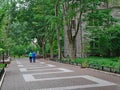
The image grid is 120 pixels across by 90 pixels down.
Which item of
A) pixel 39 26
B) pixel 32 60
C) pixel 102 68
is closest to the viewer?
pixel 102 68

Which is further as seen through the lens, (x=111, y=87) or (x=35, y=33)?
(x=35, y=33)

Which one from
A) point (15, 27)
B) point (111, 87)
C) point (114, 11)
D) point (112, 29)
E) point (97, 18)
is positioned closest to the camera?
point (111, 87)

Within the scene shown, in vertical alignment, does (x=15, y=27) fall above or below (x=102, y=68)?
above

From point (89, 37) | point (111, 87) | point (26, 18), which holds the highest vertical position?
point (26, 18)

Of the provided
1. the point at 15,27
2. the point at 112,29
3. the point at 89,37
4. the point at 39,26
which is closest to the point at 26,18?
the point at 39,26

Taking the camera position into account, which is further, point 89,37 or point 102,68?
point 89,37

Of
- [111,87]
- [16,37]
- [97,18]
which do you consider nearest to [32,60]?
[97,18]

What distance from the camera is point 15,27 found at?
56.7 meters

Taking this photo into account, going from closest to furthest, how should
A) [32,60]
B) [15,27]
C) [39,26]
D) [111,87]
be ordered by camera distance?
[111,87] < [32,60] < [39,26] < [15,27]

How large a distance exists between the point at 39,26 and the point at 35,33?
2.56m

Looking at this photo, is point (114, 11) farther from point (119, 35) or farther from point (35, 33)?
point (35, 33)

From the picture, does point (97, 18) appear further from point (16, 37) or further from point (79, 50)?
point (16, 37)

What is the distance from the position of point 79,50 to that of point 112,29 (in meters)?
9.16

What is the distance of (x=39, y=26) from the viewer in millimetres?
49188
